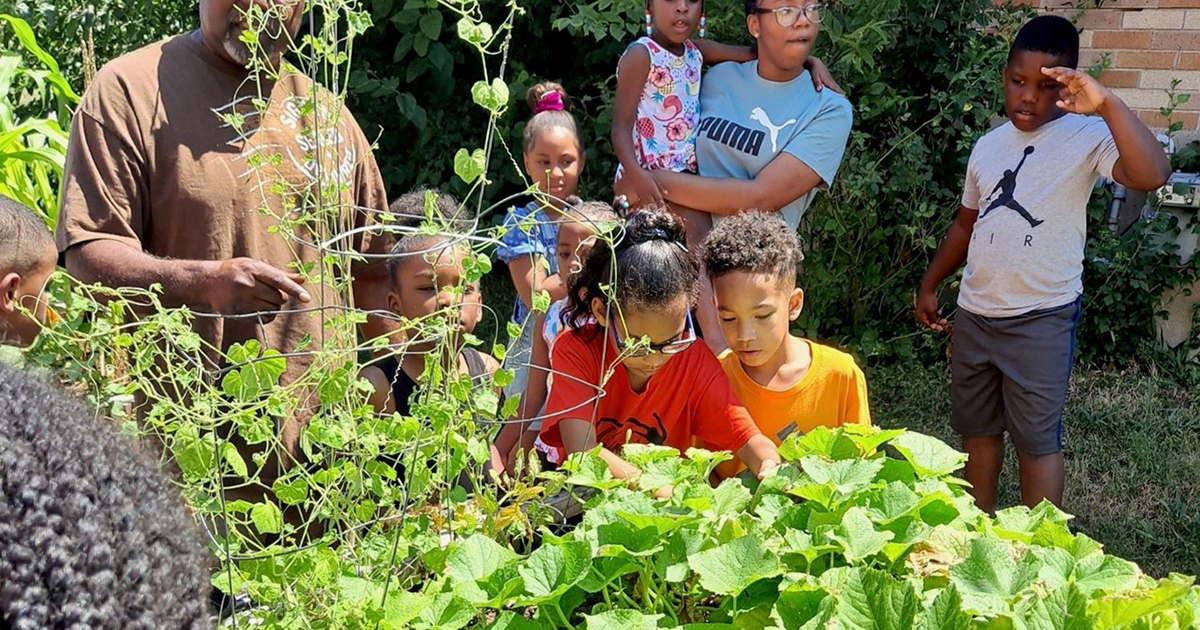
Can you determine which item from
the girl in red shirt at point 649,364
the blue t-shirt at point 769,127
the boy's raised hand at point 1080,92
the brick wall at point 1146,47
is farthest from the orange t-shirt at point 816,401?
Result: the brick wall at point 1146,47

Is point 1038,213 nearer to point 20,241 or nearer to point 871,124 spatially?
point 871,124

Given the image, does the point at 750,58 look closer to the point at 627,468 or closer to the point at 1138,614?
the point at 627,468

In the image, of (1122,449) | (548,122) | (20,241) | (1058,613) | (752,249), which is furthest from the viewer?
(1122,449)

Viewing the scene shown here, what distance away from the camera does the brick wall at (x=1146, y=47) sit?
483cm

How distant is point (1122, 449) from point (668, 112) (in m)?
2.44

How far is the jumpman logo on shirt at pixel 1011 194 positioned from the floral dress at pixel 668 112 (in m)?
0.99

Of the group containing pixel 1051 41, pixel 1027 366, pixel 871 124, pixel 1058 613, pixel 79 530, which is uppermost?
pixel 1051 41

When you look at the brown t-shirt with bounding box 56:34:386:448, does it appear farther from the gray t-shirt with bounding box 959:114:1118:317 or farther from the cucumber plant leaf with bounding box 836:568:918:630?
the gray t-shirt with bounding box 959:114:1118:317

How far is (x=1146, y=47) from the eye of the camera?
16.1ft

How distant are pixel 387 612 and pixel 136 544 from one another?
0.49 metres

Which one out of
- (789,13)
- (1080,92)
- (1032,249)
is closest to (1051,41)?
(1080,92)

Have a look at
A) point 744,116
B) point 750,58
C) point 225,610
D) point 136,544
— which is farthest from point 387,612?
point 750,58

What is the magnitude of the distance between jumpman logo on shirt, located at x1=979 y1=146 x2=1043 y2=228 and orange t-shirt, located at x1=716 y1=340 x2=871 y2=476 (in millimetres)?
1149

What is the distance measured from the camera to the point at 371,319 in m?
2.58
